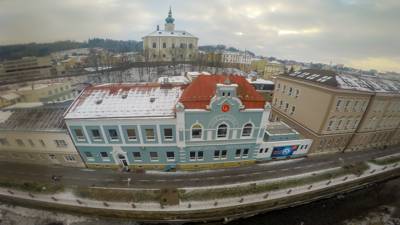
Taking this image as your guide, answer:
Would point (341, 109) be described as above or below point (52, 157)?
above

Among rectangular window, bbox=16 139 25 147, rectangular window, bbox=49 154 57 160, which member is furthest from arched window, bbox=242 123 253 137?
rectangular window, bbox=16 139 25 147

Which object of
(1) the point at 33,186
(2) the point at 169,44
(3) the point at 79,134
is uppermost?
(2) the point at 169,44

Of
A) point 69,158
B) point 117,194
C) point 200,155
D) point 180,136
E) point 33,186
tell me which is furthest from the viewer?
point 200,155

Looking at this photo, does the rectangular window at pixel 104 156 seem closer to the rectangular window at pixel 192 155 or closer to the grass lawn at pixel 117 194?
the grass lawn at pixel 117 194


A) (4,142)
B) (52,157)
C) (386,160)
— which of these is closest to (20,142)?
(4,142)

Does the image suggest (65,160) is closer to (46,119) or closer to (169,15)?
(46,119)

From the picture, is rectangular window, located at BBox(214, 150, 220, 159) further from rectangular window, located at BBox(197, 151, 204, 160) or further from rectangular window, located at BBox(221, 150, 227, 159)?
rectangular window, located at BBox(197, 151, 204, 160)

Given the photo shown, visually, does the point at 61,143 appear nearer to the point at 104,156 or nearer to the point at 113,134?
the point at 104,156
